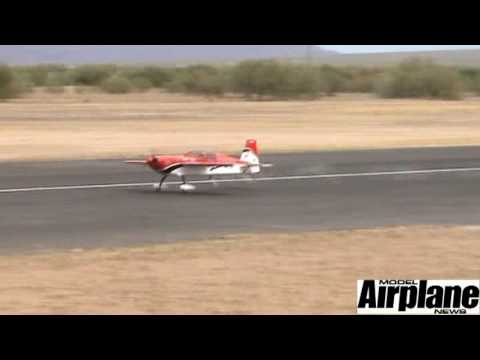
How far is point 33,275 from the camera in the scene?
12.9 metres

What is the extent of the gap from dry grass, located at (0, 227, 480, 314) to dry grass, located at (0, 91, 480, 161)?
18.5 meters

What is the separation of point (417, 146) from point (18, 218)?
23.6 metres

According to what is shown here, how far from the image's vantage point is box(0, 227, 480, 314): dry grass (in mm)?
11117

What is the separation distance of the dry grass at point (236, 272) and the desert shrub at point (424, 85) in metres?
79.4

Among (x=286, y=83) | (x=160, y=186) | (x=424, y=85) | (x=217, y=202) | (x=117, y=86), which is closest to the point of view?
(x=217, y=202)

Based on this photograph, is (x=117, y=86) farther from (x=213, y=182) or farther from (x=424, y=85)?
(x=213, y=182)

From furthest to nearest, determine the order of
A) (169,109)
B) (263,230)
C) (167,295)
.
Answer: (169,109) → (263,230) → (167,295)

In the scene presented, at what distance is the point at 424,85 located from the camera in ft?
314

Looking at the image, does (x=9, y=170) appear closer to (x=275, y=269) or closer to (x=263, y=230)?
(x=263, y=230)

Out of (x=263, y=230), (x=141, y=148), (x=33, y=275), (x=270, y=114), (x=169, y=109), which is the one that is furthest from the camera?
(x=169, y=109)

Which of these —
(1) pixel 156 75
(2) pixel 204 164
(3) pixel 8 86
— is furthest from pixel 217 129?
(1) pixel 156 75

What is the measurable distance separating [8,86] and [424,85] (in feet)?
139
